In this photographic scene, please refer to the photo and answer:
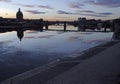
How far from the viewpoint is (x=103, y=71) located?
1495cm

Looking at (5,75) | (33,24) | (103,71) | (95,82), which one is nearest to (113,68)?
(103,71)

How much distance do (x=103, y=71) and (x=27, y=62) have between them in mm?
6600

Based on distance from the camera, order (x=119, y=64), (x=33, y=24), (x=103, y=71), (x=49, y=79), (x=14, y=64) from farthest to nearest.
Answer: (x=33, y=24), (x=14, y=64), (x=119, y=64), (x=103, y=71), (x=49, y=79)

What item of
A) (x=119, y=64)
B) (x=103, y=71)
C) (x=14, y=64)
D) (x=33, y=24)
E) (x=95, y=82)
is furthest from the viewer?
(x=33, y=24)

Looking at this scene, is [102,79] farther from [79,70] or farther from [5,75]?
[5,75]

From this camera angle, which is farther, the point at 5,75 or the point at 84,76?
the point at 5,75

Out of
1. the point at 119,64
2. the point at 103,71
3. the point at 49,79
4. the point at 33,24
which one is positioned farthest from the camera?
the point at 33,24

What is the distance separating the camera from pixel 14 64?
18.7 meters

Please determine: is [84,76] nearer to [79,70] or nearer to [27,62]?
[79,70]

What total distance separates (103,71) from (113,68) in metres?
1.13

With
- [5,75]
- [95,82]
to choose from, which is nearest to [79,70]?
[95,82]

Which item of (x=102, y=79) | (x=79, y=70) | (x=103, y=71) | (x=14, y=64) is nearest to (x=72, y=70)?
(x=79, y=70)

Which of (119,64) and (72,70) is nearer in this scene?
(72,70)

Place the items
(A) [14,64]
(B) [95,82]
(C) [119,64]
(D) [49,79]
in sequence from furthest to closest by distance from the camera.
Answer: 1. (A) [14,64]
2. (C) [119,64]
3. (D) [49,79]
4. (B) [95,82]
